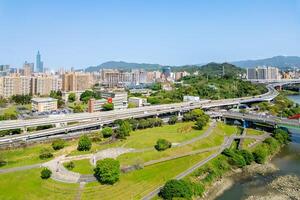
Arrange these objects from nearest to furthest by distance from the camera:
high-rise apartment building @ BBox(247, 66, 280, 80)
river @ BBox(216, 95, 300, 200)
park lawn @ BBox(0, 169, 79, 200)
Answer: park lawn @ BBox(0, 169, 79, 200), river @ BBox(216, 95, 300, 200), high-rise apartment building @ BBox(247, 66, 280, 80)

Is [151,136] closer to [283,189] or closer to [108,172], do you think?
[108,172]

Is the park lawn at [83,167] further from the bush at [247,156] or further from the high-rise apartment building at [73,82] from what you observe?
the high-rise apartment building at [73,82]

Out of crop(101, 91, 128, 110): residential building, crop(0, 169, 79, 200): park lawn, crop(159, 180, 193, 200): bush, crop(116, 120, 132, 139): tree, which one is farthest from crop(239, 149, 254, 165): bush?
crop(101, 91, 128, 110): residential building

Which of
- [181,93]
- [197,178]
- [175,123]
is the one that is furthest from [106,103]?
[197,178]

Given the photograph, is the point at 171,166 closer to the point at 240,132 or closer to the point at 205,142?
the point at 205,142

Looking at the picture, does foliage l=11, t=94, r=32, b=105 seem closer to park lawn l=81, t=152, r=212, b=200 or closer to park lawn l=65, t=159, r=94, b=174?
park lawn l=65, t=159, r=94, b=174
